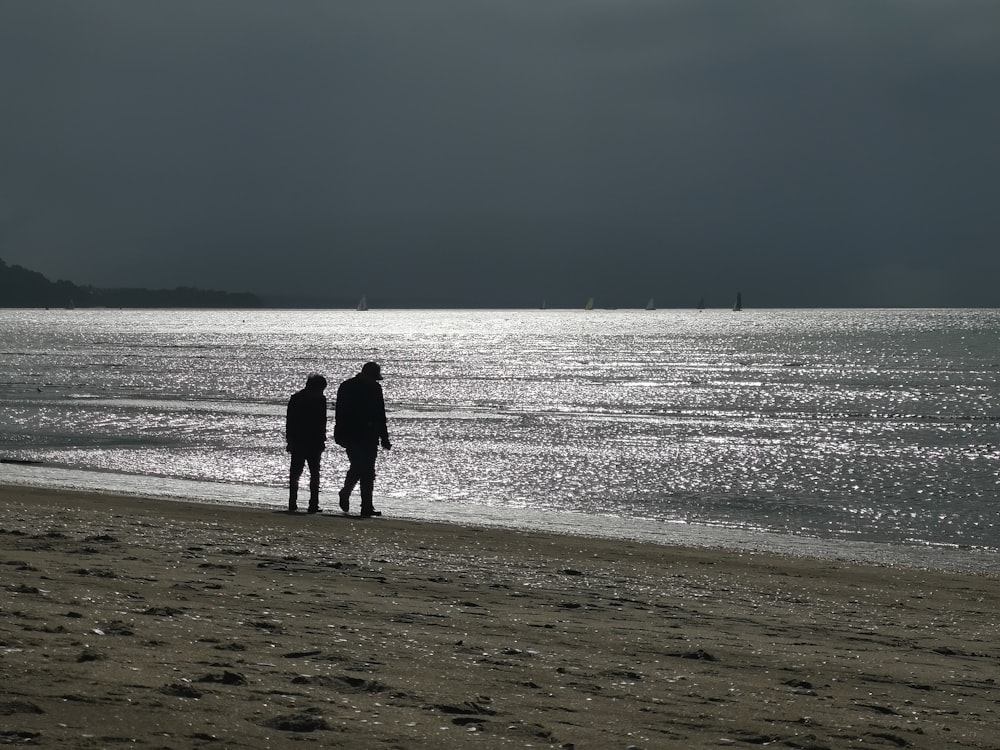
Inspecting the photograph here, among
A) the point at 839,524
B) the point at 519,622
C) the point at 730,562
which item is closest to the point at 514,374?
the point at 839,524

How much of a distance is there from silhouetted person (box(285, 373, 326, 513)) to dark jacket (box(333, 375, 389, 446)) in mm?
415

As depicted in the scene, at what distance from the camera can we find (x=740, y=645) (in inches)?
306

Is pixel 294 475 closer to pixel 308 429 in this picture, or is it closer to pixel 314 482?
pixel 314 482

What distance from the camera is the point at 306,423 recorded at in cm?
1573

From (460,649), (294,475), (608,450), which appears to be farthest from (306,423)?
(608,450)

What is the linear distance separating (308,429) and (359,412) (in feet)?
3.21

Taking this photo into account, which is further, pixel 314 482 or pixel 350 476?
pixel 314 482

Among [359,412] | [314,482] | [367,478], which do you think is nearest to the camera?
[359,412]

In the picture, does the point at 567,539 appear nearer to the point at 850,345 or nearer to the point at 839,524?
the point at 839,524

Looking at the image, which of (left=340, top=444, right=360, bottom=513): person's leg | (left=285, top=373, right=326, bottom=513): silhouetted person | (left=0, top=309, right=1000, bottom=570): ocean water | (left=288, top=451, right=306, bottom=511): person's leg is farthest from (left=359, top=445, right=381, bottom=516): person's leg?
(left=0, top=309, right=1000, bottom=570): ocean water

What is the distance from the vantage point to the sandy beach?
5203 mm

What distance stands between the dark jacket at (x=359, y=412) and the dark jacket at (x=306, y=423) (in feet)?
1.55

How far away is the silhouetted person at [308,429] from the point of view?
1551cm

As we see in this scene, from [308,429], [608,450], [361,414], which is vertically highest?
[361,414]
